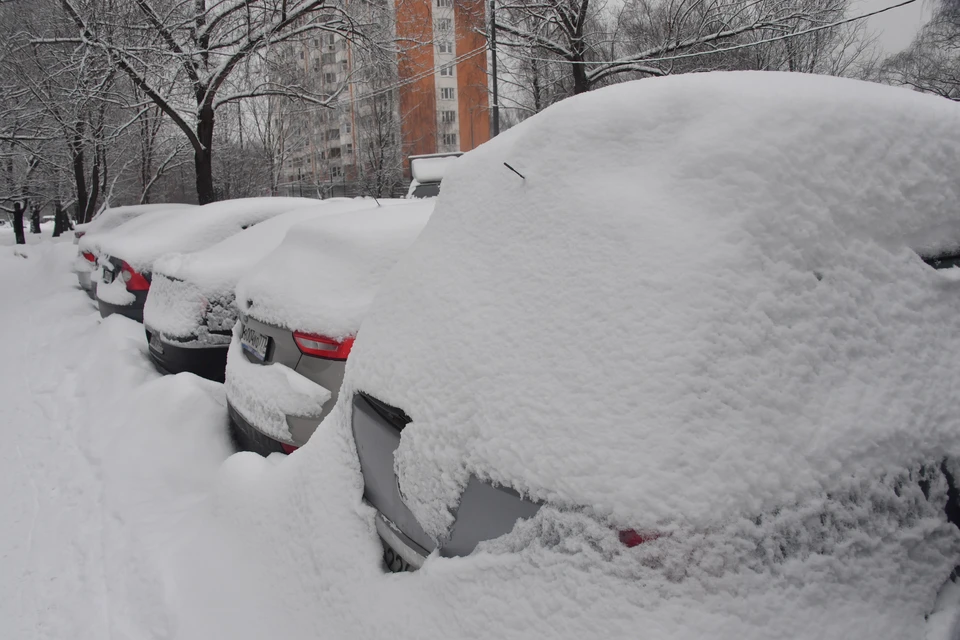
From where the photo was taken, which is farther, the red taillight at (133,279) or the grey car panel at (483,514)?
the red taillight at (133,279)

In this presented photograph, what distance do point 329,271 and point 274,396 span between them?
0.69 meters

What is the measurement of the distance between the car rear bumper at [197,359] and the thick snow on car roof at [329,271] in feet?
4.22

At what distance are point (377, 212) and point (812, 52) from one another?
19.9 meters

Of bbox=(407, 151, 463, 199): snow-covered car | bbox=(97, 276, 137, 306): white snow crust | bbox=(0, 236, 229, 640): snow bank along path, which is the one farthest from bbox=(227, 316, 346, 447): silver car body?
bbox=(407, 151, 463, 199): snow-covered car

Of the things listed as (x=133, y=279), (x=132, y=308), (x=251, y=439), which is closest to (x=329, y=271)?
(x=251, y=439)

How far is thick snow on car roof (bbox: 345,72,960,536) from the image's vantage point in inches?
47.8

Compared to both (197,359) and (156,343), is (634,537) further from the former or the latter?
(156,343)

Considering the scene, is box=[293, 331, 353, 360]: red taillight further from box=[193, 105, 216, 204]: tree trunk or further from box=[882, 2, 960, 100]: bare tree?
box=[882, 2, 960, 100]: bare tree

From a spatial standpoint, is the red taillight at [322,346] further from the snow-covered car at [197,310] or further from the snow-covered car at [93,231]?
the snow-covered car at [93,231]

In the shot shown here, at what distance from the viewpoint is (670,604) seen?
3.76 feet

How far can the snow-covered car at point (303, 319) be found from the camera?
112 inches

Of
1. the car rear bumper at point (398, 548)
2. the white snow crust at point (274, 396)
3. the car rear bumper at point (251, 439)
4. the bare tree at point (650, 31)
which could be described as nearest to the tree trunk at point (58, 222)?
the bare tree at point (650, 31)

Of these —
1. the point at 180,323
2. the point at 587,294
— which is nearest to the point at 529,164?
the point at 587,294

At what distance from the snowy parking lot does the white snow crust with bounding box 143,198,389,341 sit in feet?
1.59
